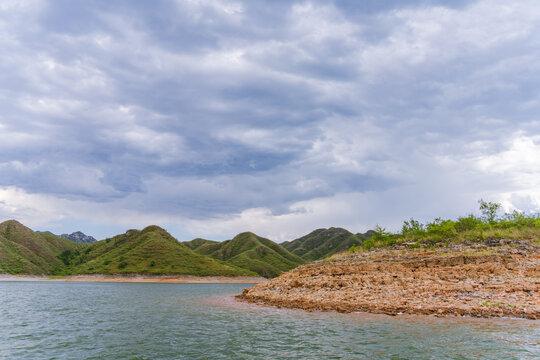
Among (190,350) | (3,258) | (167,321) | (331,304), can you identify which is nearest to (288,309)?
(331,304)

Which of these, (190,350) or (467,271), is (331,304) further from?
(190,350)

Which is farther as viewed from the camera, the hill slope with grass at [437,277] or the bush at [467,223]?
the bush at [467,223]

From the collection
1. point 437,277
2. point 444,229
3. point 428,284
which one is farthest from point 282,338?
point 444,229

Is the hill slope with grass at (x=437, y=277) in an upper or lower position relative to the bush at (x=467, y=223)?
lower

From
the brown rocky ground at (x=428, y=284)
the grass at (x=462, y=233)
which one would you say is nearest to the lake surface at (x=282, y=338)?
the brown rocky ground at (x=428, y=284)

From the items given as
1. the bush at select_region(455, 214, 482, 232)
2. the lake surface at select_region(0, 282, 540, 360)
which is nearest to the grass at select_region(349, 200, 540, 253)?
the bush at select_region(455, 214, 482, 232)

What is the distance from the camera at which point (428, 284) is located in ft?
95.0

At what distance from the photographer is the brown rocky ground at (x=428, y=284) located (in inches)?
919

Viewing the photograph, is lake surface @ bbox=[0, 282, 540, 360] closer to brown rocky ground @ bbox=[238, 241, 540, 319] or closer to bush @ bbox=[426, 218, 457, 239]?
brown rocky ground @ bbox=[238, 241, 540, 319]

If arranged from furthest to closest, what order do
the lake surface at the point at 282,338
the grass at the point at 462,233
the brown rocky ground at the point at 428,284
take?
the grass at the point at 462,233 → the brown rocky ground at the point at 428,284 → the lake surface at the point at 282,338

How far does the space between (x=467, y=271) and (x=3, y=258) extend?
22907 cm

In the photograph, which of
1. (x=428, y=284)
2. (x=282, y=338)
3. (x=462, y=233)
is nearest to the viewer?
(x=282, y=338)

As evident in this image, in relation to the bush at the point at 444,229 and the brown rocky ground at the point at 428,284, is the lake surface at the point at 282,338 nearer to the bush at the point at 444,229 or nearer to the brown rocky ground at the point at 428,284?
the brown rocky ground at the point at 428,284

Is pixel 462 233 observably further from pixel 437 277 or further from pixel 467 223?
pixel 437 277
